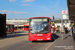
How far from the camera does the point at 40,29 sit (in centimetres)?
1460

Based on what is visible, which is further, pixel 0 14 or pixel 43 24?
pixel 0 14

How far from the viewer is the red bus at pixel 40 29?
14523 mm

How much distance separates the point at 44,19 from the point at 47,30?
132 centimetres

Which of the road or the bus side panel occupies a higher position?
the bus side panel

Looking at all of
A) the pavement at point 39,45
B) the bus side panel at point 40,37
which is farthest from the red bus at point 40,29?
the pavement at point 39,45

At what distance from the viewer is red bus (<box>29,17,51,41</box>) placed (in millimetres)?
14523

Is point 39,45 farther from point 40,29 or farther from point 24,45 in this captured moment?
point 40,29

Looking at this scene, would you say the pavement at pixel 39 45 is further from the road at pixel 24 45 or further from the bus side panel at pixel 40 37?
the bus side panel at pixel 40 37

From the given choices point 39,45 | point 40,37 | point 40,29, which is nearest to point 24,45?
point 39,45

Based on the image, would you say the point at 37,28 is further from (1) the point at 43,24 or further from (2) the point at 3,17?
(2) the point at 3,17

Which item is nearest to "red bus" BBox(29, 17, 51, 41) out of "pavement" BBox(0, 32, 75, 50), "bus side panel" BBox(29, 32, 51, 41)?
"bus side panel" BBox(29, 32, 51, 41)

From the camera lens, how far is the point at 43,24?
14.8 metres

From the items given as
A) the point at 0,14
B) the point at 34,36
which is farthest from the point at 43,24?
the point at 0,14

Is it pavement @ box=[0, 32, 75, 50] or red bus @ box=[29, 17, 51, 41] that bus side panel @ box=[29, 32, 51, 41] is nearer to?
red bus @ box=[29, 17, 51, 41]
